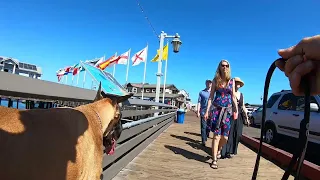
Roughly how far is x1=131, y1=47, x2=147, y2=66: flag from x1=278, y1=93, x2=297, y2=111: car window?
44.1 ft

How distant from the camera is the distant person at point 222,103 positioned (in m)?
6.68

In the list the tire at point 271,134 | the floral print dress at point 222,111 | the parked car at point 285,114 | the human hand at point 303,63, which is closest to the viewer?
the human hand at point 303,63

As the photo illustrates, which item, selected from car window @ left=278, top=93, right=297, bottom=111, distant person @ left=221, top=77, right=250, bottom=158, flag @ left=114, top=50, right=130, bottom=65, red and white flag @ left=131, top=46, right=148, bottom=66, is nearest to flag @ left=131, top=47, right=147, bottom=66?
→ red and white flag @ left=131, top=46, right=148, bottom=66

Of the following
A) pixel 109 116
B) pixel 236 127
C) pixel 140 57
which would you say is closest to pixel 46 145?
pixel 109 116

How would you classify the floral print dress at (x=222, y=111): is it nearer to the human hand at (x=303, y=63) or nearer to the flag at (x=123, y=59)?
the human hand at (x=303, y=63)

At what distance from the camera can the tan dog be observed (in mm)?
1681

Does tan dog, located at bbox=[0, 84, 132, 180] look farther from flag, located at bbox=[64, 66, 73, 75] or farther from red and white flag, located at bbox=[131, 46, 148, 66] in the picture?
flag, located at bbox=[64, 66, 73, 75]

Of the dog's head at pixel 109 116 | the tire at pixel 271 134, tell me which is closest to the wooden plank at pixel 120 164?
the dog's head at pixel 109 116

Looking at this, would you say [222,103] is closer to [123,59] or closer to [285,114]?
[285,114]

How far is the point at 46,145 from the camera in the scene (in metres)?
1.84

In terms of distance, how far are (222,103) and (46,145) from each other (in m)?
5.45

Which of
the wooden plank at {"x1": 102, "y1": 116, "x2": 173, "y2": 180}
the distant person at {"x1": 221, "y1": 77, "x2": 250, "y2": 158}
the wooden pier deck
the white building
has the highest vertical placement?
the white building

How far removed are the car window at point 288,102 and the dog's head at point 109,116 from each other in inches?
372

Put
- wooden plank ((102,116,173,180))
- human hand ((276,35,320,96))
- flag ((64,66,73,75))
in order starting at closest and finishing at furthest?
human hand ((276,35,320,96)) < wooden plank ((102,116,173,180)) < flag ((64,66,73,75))
